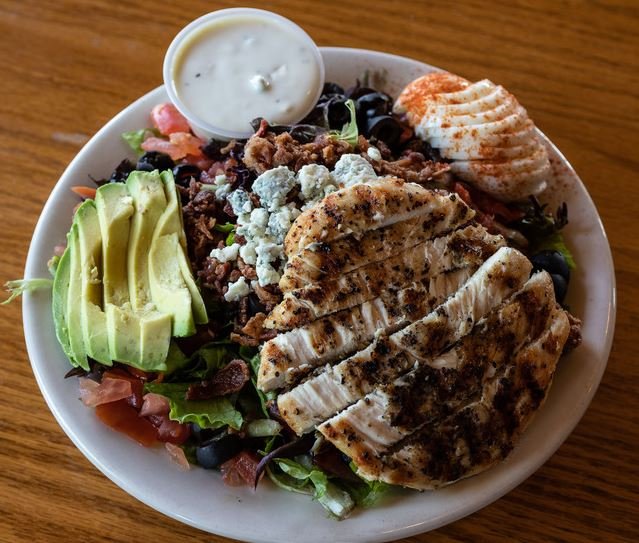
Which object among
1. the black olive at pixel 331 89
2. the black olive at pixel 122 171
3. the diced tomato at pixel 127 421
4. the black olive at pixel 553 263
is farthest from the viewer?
the black olive at pixel 331 89

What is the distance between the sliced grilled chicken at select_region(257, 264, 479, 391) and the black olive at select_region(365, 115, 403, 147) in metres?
1.15

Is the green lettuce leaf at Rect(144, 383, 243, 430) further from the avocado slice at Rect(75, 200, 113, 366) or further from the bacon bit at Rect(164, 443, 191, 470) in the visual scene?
the avocado slice at Rect(75, 200, 113, 366)

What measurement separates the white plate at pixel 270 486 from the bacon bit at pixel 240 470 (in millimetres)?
39

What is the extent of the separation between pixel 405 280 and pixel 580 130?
2363mm

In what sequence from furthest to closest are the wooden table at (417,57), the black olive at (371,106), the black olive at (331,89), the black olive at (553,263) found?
the black olive at (331,89)
the black olive at (371,106)
the black olive at (553,263)
the wooden table at (417,57)

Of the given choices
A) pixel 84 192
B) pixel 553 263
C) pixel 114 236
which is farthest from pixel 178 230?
pixel 553 263

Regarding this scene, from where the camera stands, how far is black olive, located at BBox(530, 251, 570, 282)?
3506mm

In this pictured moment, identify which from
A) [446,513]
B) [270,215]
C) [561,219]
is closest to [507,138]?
[561,219]

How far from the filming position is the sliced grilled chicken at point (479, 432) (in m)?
2.81

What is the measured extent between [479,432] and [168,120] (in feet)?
7.98

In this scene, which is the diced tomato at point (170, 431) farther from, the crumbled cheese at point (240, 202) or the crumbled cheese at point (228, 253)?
the crumbled cheese at point (240, 202)

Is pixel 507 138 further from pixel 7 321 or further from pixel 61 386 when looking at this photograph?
pixel 7 321

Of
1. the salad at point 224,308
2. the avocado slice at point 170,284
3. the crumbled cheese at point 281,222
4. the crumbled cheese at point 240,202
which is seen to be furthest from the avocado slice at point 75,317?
the crumbled cheese at point 281,222

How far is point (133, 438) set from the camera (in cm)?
312
